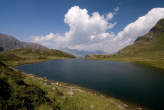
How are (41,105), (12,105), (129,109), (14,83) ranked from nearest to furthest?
1. (12,105)
2. (41,105)
3. (14,83)
4. (129,109)

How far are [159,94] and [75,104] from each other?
137ft

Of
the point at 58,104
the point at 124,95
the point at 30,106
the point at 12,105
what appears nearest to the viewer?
the point at 12,105

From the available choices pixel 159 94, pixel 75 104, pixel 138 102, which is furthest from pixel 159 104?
pixel 75 104

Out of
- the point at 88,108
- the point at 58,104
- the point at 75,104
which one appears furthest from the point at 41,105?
the point at 88,108

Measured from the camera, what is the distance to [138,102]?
34.4m

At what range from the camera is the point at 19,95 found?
53.2ft

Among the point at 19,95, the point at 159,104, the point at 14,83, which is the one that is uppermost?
the point at 14,83

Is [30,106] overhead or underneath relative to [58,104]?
overhead

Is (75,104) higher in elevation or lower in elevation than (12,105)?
lower

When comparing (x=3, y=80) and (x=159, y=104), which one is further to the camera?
(x=159, y=104)

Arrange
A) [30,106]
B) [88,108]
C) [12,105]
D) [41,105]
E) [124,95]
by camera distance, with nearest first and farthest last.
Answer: [12,105]
[30,106]
[41,105]
[88,108]
[124,95]

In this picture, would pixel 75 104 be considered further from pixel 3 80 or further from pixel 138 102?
pixel 138 102

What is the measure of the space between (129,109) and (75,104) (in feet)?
60.0

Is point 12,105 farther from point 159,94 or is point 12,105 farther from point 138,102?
point 159,94
